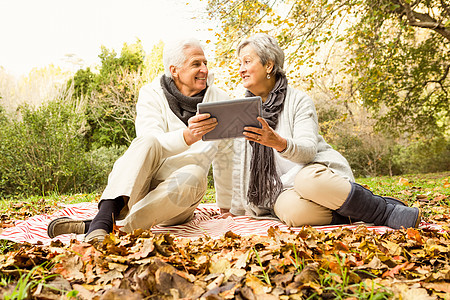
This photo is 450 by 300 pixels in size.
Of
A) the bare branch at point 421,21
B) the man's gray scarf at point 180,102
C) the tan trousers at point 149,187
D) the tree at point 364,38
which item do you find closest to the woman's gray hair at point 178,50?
the man's gray scarf at point 180,102

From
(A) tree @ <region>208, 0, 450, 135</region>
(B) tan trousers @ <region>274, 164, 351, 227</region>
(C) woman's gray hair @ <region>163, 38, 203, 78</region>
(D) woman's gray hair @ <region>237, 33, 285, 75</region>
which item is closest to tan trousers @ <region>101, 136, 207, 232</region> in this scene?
(B) tan trousers @ <region>274, 164, 351, 227</region>

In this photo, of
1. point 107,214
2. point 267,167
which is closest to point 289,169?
point 267,167

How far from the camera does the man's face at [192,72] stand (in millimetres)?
3172

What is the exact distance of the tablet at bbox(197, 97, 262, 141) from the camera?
101 inches

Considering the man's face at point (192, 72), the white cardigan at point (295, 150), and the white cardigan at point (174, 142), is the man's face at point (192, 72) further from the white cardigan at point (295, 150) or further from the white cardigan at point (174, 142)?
the white cardigan at point (295, 150)

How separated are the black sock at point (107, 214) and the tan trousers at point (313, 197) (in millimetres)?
1297

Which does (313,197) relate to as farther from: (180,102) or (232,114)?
(180,102)

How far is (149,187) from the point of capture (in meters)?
2.99

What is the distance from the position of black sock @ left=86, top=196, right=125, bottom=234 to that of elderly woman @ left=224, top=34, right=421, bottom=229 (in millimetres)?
1053

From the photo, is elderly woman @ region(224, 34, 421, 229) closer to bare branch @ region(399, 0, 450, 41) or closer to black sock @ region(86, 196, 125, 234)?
black sock @ region(86, 196, 125, 234)

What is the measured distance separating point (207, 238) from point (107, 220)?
66 cm

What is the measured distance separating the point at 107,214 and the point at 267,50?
193cm

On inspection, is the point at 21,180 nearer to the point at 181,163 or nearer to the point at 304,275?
the point at 181,163

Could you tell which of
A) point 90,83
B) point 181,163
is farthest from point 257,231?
point 90,83
